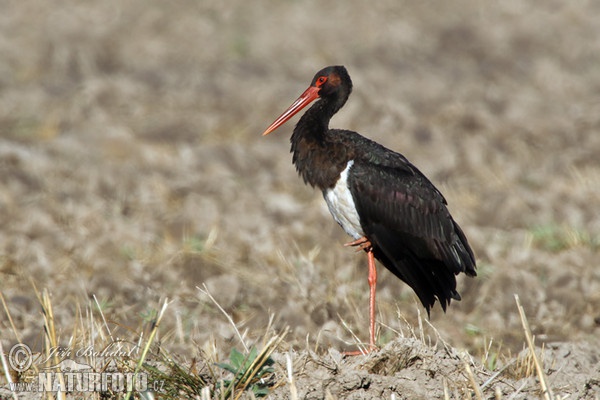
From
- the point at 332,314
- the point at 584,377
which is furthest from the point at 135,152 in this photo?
the point at 584,377

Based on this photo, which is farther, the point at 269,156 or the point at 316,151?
the point at 269,156

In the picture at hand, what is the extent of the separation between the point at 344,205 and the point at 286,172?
12.9 feet

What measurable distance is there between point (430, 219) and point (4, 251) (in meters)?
3.34

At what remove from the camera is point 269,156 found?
377 inches

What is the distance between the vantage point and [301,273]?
6477 millimetres

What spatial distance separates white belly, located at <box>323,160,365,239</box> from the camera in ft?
17.3

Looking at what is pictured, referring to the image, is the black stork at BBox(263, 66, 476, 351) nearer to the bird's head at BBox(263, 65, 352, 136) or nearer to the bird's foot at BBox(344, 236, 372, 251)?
the bird's foot at BBox(344, 236, 372, 251)

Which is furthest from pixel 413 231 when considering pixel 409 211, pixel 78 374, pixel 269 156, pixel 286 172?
pixel 269 156

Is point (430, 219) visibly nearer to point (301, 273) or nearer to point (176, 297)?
point (301, 273)

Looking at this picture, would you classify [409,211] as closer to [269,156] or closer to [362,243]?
[362,243]

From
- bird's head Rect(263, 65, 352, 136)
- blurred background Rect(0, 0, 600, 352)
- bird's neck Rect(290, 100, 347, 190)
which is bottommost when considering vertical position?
blurred background Rect(0, 0, 600, 352)

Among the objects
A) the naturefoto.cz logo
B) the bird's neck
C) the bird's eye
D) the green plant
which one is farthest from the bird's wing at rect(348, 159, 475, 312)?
the naturefoto.cz logo

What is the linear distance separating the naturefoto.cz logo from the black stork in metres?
1.69

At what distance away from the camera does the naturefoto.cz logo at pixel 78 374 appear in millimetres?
3880
